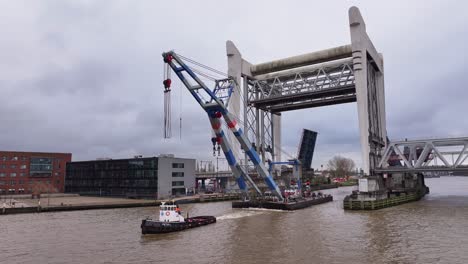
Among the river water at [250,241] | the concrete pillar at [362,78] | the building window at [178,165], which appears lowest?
the river water at [250,241]

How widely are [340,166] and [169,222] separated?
161 m

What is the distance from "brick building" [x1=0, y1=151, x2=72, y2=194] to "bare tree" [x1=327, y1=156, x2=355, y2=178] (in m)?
125

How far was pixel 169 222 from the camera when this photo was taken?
3094 centimetres

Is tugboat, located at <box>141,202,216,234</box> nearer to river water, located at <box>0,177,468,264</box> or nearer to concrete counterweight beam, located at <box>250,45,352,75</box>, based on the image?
river water, located at <box>0,177,468,264</box>

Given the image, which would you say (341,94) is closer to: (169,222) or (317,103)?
(317,103)

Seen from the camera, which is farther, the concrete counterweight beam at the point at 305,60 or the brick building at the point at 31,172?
the brick building at the point at 31,172


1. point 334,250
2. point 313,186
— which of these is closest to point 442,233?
point 334,250

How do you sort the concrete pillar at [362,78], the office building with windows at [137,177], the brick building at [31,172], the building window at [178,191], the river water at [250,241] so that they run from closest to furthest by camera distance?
the river water at [250,241] < the concrete pillar at [362,78] < the office building with windows at [137,177] < the building window at [178,191] < the brick building at [31,172]

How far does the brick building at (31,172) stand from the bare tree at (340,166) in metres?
125

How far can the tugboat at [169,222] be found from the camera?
96.8 feet

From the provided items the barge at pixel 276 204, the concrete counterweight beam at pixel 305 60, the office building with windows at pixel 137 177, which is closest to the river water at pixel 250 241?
the barge at pixel 276 204

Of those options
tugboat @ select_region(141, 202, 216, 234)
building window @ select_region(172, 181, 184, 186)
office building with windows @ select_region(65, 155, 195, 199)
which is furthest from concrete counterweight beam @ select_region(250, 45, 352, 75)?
tugboat @ select_region(141, 202, 216, 234)

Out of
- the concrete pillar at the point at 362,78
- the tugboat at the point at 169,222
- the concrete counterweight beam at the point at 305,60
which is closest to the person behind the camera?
the tugboat at the point at 169,222

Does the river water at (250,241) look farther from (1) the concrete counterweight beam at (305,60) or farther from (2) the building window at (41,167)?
(2) the building window at (41,167)
